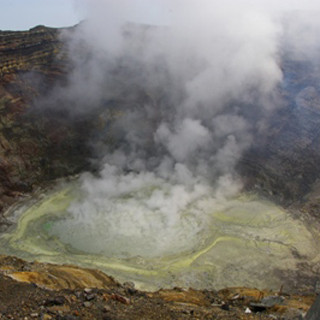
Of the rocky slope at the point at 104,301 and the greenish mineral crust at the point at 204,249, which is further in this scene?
the greenish mineral crust at the point at 204,249

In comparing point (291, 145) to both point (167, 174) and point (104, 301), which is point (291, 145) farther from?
point (104, 301)

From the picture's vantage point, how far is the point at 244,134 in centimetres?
2978

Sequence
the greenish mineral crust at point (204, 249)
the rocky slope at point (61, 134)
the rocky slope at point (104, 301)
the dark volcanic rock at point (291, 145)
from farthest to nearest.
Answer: the dark volcanic rock at point (291, 145) → the rocky slope at point (61, 134) → the greenish mineral crust at point (204, 249) → the rocky slope at point (104, 301)

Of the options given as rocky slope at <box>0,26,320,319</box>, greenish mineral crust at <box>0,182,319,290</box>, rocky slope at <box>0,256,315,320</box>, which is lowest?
greenish mineral crust at <box>0,182,319,290</box>

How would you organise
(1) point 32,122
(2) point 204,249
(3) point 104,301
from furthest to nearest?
(1) point 32,122 → (2) point 204,249 → (3) point 104,301

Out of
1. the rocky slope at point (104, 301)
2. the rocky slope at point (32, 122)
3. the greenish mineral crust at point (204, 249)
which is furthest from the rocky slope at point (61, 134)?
the rocky slope at point (104, 301)

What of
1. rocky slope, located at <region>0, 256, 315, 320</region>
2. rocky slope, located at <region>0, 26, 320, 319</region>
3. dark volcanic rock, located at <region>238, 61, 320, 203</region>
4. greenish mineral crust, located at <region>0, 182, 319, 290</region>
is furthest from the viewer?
dark volcanic rock, located at <region>238, 61, 320, 203</region>

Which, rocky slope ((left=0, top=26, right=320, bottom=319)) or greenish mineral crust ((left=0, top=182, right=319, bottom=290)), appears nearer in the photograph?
greenish mineral crust ((left=0, top=182, right=319, bottom=290))

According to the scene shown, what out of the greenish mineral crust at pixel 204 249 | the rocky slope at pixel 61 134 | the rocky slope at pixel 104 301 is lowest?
the greenish mineral crust at pixel 204 249

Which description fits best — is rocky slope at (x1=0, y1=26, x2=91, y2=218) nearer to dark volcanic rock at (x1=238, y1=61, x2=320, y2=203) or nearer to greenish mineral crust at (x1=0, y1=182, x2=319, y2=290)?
greenish mineral crust at (x1=0, y1=182, x2=319, y2=290)

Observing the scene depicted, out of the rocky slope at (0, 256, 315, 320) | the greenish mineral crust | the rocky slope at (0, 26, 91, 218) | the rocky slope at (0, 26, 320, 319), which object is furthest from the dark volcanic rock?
the rocky slope at (0, 26, 91, 218)

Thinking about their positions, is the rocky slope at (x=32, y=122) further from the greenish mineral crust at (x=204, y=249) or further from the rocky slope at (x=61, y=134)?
the greenish mineral crust at (x=204, y=249)

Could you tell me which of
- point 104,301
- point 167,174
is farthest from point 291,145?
point 104,301

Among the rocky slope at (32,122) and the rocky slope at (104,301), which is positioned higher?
the rocky slope at (32,122)
